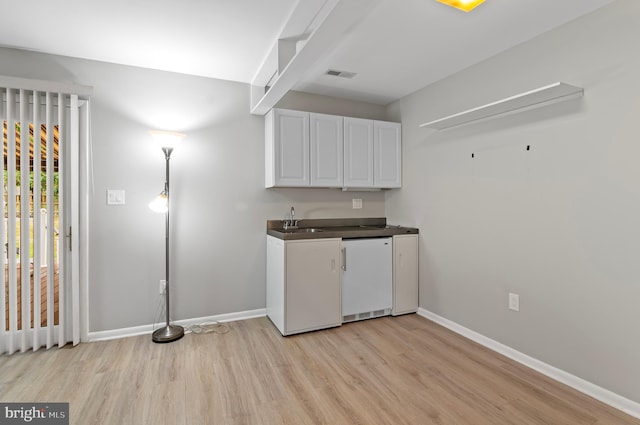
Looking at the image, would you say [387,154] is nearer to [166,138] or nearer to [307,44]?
[307,44]

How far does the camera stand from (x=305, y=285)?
2.94 meters

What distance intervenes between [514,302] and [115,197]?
3.51m

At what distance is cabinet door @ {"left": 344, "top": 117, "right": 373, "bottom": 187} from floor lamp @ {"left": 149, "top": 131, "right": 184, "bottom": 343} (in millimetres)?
1676

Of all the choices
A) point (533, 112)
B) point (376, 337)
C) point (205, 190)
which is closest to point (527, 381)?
point (376, 337)

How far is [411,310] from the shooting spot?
344 centimetres

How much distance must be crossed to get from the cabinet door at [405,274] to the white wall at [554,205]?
1.01 feet

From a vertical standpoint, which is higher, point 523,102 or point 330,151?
point 523,102

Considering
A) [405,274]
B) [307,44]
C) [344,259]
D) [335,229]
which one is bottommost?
[405,274]

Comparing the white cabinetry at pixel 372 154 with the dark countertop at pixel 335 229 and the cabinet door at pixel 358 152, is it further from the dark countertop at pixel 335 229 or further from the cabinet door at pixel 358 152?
the dark countertop at pixel 335 229

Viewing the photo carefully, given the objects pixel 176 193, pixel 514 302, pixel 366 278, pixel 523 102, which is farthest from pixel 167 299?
pixel 523 102

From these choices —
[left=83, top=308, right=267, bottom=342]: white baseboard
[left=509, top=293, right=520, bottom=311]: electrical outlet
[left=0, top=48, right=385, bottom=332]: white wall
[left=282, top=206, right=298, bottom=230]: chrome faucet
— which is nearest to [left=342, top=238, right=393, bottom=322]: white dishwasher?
[left=282, top=206, right=298, bottom=230]: chrome faucet

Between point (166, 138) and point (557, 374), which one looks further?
point (166, 138)

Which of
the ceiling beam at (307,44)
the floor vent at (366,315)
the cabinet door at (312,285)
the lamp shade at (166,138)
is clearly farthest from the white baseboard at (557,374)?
the lamp shade at (166,138)

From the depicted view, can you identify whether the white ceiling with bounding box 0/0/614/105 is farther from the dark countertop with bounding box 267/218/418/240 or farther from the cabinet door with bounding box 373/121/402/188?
the dark countertop with bounding box 267/218/418/240
